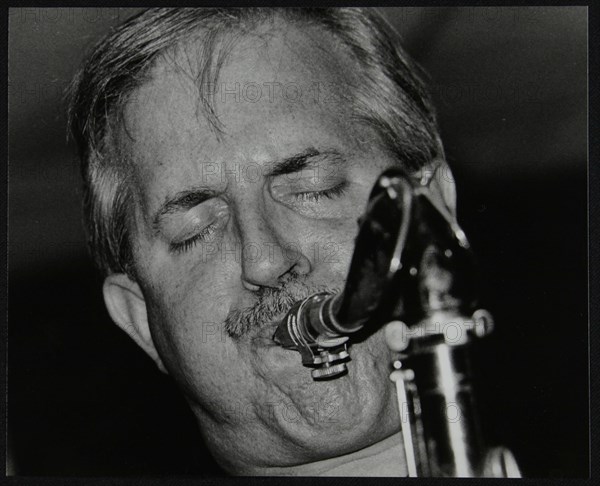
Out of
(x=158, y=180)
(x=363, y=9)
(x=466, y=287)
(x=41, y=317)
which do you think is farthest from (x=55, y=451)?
(x=363, y=9)

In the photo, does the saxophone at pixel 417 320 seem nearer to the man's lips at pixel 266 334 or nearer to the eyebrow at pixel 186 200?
the man's lips at pixel 266 334

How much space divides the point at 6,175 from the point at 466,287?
2.84ft

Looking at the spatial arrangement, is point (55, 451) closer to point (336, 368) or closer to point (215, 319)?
point (215, 319)

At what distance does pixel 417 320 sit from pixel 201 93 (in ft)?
1.60

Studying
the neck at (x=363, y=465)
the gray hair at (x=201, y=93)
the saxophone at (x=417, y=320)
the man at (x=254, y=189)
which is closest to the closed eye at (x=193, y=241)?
the man at (x=254, y=189)

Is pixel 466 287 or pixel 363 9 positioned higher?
pixel 363 9

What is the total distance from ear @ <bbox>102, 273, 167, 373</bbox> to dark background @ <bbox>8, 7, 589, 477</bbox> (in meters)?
0.02

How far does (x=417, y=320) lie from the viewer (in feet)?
4.03

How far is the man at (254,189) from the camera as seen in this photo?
1.29 m

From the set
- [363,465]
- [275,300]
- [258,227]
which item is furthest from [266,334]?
[363,465]

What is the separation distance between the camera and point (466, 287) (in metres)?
1.11

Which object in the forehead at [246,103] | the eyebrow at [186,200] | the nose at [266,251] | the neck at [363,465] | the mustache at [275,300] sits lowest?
the neck at [363,465]

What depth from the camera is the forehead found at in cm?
132

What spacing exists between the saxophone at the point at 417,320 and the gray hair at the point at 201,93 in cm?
11
